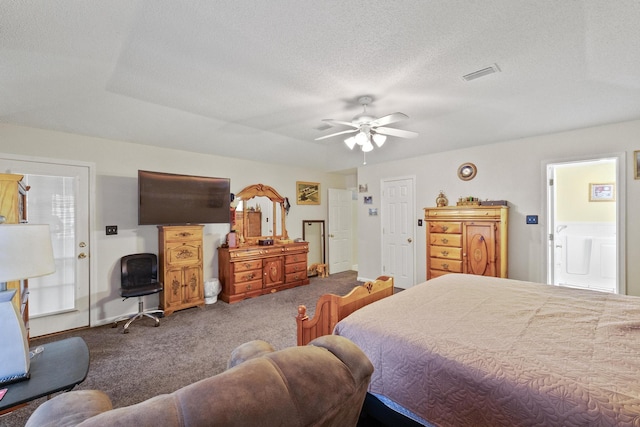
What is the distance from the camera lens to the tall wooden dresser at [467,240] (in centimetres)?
366

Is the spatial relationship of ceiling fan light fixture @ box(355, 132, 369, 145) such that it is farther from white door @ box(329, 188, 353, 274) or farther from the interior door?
white door @ box(329, 188, 353, 274)

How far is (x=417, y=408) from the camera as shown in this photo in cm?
135

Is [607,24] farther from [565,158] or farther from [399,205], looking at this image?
[399,205]

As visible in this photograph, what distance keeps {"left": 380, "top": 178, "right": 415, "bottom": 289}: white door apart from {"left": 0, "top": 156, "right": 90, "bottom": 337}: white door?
4.55m

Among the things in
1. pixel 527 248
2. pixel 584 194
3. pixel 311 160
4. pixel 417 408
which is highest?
pixel 311 160

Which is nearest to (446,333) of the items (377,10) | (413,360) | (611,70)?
(413,360)

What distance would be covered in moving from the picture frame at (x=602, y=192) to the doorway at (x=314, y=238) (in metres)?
4.93

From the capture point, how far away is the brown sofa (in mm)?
575

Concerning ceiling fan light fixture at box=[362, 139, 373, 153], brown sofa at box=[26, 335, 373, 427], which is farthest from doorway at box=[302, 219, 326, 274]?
brown sofa at box=[26, 335, 373, 427]

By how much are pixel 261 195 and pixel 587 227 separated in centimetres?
578

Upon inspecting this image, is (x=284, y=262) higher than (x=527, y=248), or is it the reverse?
(x=527, y=248)

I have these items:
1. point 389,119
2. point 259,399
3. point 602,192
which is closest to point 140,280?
point 389,119

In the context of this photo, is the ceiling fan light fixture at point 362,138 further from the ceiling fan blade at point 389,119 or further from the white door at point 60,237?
the white door at point 60,237

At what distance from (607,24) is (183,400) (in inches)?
121
